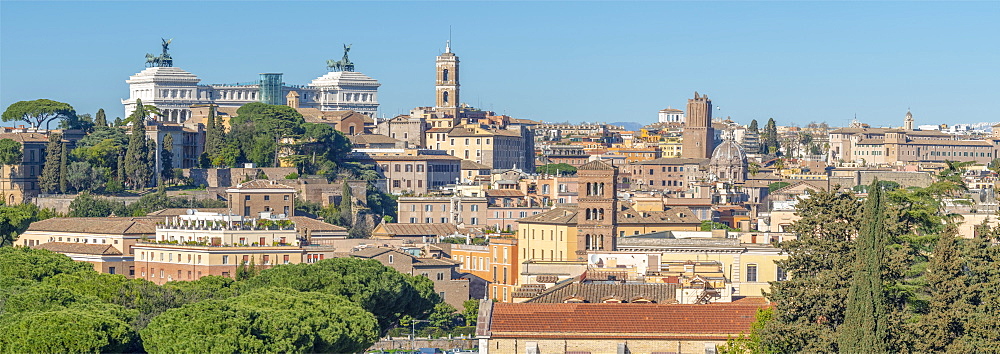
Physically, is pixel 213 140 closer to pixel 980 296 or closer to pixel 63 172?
pixel 63 172

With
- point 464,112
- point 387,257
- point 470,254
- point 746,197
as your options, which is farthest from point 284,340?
point 464,112

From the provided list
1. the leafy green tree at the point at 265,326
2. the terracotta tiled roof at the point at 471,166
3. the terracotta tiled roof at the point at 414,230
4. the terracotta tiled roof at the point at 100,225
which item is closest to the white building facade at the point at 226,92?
the terracotta tiled roof at the point at 471,166

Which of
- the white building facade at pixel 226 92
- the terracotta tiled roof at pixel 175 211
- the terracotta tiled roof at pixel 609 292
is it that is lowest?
the terracotta tiled roof at pixel 609 292

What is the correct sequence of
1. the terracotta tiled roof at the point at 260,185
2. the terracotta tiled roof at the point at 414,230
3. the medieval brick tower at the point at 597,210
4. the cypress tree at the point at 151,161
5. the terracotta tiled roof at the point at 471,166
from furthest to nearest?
the terracotta tiled roof at the point at 471,166 → the cypress tree at the point at 151,161 → the terracotta tiled roof at the point at 260,185 → the terracotta tiled roof at the point at 414,230 → the medieval brick tower at the point at 597,210

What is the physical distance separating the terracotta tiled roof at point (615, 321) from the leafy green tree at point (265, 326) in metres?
5.80

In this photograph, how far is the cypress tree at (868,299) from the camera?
126ft

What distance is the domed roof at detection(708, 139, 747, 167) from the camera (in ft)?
444

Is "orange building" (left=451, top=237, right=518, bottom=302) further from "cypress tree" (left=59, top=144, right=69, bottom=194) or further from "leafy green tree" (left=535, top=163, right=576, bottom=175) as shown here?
"leafy green tree" (left=535, top=163, right=576, bottom=175)

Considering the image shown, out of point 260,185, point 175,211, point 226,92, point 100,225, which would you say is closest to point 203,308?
point 100,225

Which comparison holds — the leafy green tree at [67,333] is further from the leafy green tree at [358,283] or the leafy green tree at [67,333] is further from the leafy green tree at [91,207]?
the leafy green tree at [91,207]

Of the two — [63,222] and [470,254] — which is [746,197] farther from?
[63,222]

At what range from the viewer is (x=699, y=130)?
6147 inches

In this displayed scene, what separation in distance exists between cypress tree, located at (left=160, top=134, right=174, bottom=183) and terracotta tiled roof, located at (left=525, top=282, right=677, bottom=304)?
59.5 metres

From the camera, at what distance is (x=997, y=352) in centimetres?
3962
